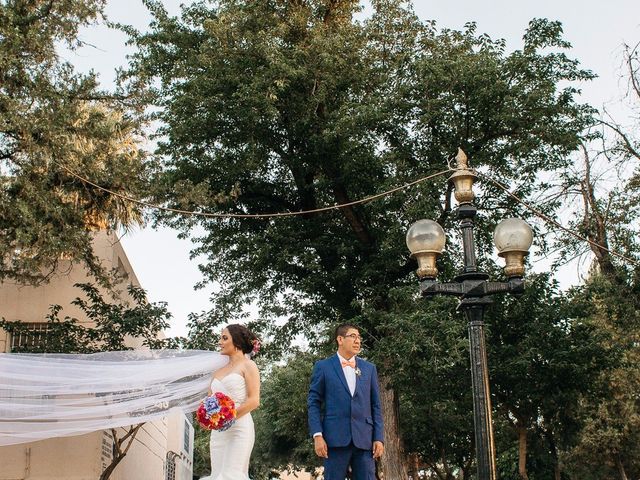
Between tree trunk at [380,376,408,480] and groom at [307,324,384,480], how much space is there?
11532 mm

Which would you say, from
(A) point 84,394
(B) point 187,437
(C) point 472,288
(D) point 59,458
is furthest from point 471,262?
(B) point 187,437

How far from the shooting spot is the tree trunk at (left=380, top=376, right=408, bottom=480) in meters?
18.0

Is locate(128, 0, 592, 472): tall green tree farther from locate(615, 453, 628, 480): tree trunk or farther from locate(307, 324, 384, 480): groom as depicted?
locate(615, 453, 628, 480): tree trunk

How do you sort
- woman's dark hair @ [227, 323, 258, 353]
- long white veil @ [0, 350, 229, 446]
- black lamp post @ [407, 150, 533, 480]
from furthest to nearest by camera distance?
black lamp post @ [407, 150, 533, 480] → long white veil @ [0, 350, 229, 446] → woman's dark hair @ [227, 323, 258, 353]

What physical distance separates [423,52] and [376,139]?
2.45 m

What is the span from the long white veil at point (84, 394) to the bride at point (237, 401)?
98 centimetres

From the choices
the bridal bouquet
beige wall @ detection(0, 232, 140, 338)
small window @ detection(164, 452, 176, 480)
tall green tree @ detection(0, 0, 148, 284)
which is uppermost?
tall green tree @ detection(0, 0, 148, 284)

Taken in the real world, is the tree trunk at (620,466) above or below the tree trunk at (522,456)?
below

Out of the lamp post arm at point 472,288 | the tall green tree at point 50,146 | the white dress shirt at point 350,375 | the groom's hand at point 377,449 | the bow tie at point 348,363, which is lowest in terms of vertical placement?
the groom's hand at point 377,449

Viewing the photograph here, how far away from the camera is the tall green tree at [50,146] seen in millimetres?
12844

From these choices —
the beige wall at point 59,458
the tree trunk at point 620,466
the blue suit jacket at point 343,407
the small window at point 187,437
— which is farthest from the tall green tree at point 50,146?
the tree trunk at point 620,466

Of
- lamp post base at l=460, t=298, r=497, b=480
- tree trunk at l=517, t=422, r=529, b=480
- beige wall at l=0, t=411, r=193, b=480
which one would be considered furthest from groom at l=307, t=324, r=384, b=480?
tree trunk at l=517, t=422, r=529, b=480

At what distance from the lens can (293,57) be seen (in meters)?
17.8

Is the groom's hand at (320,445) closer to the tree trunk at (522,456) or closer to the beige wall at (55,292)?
the beige wall at (55,292)
